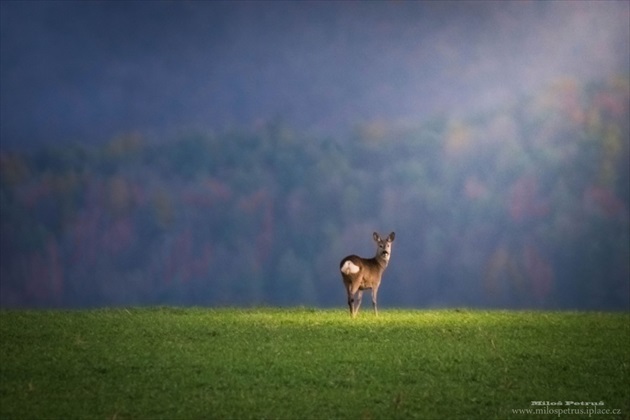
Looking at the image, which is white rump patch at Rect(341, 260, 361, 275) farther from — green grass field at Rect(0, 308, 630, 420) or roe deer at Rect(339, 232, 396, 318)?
green grass field at Rect(0, 308, 630, 420)

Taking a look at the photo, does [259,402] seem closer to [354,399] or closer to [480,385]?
[354,399]

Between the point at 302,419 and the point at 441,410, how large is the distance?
2155mm

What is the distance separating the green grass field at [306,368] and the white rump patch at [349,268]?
8.73 ft

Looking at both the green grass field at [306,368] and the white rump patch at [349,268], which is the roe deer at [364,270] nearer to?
the white rump patch at [349,268]

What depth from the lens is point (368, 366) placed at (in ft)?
53.7

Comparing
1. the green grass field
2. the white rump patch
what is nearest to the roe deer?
the white rump patch

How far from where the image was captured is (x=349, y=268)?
2638 centimetres

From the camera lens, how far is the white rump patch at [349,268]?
26.4 metres

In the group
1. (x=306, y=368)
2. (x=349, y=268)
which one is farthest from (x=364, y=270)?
(x=306, y=368)

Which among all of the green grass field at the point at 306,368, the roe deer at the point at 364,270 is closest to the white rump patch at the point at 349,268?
the roe deer at the point at 364,270

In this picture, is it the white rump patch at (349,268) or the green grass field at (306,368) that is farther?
the white rump patch at (349,268)

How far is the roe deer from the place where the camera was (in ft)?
86.7

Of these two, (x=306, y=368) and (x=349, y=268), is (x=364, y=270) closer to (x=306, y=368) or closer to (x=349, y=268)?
(x=349, y=268)

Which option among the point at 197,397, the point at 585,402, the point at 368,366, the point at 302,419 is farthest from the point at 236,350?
the point at 585,402
